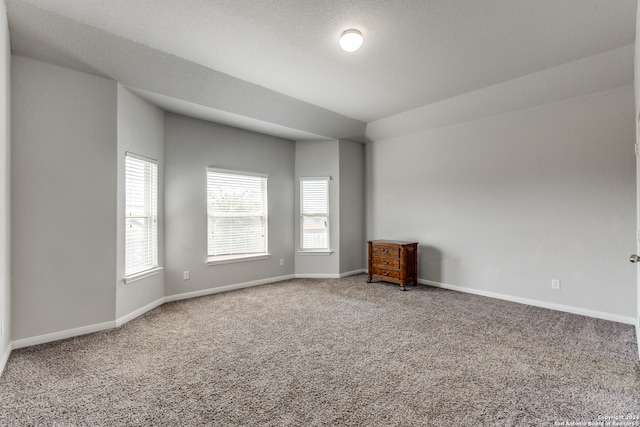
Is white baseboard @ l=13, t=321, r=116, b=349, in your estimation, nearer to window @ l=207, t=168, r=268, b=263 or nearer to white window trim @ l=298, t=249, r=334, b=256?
window @ l=207, t=168, r=268, b=263

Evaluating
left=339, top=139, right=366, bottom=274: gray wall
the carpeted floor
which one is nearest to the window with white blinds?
the carpeted floor

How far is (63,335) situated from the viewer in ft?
9.80

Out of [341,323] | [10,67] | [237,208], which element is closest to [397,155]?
[237,208]

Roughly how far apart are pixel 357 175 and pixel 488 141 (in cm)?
232

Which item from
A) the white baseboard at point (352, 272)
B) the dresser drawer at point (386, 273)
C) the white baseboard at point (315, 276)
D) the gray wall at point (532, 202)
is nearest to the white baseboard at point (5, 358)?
the white baseboard at point (315, 276)

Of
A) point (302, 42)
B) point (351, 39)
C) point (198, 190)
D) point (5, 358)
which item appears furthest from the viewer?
point (198, 190)

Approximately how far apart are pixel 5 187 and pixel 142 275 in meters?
1.58

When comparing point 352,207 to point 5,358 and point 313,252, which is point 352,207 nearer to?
point 313,252

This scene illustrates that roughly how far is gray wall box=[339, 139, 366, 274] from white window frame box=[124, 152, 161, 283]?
3.06 metres

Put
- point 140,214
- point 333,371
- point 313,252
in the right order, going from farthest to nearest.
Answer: point 313,252, point 140,214, point 333,371

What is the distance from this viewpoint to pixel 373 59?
10.6 feet

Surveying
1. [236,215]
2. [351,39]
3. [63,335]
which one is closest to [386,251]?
[236,215]

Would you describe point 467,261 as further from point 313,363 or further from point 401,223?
point 313,363

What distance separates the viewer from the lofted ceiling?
2453mm
